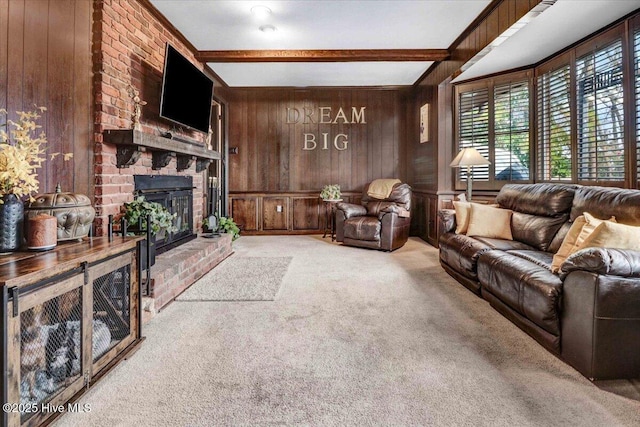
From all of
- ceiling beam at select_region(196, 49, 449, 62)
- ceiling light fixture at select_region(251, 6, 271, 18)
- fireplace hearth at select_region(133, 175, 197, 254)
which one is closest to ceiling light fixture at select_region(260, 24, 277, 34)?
ceiling light fixture at select_region(251, 6, 271, 18)

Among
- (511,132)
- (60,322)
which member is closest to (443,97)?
(511,132)

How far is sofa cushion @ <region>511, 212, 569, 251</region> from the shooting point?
283 centimetres

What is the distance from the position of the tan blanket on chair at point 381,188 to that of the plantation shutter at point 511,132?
1474 mm

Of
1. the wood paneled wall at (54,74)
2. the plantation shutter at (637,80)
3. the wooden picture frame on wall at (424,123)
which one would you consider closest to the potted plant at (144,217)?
the wood paneled wall at (54,74)

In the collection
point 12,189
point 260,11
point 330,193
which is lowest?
point 12,189

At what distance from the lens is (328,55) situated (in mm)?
4434

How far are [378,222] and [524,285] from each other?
A: 2803 mm

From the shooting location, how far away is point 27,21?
1962 mm

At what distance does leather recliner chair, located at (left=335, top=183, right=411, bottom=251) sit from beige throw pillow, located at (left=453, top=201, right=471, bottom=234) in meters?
1.23

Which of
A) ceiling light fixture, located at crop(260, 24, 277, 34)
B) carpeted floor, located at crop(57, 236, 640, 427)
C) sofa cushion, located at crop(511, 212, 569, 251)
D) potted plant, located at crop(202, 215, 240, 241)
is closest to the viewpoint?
carpeted floor, located at crop(57, 236, 640, 427)

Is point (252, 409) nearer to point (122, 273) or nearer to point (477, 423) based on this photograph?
point (477, 423)

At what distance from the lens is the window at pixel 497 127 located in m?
4.49

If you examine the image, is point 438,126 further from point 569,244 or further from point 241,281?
point 241,281

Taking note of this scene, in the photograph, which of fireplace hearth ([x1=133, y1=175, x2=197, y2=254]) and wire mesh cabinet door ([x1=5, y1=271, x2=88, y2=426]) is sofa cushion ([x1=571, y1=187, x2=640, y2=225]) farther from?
fireplace hearth ([x1=133, y1=175, x2=197, y2=254])
